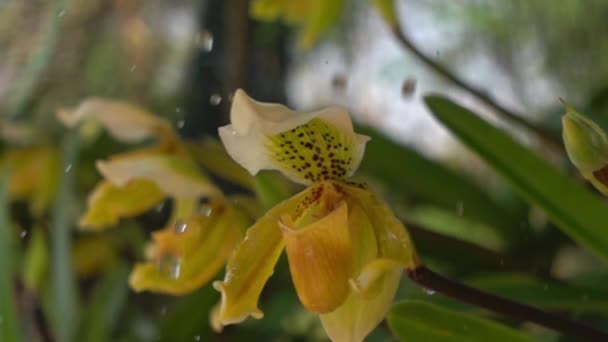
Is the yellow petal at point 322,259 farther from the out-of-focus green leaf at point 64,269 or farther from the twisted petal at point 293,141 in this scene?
the out-of-focus green leaf at point 64,269

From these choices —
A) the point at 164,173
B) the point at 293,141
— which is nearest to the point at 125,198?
the point at 164,173

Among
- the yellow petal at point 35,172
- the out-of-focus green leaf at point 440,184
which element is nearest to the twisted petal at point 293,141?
the out-of-focus green leaf at point 440,184

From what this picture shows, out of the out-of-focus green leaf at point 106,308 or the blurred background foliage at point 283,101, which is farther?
the out-of-focus green leaf at point 106,308

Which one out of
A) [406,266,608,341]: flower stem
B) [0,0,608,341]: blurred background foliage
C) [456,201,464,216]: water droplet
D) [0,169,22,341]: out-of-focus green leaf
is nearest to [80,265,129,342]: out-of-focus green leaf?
[0,0,608,341]: blurred background foliage

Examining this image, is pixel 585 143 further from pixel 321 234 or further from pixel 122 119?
pixel 122 119

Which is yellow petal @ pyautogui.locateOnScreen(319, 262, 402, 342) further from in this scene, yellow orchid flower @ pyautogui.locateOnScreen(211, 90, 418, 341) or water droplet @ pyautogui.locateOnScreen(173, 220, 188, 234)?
water droplet @ pyautogui.locateOnScreen(173, 220, 188, 234)

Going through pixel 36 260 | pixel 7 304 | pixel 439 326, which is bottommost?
pixel 36 260

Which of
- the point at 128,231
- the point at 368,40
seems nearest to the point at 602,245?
the point at 128,231
